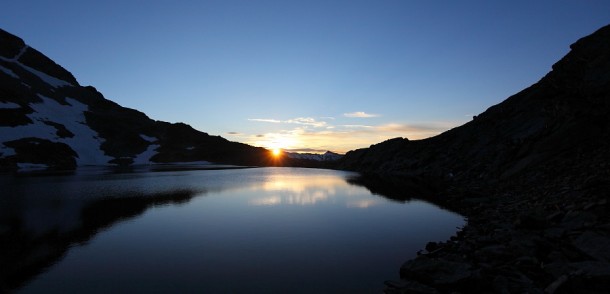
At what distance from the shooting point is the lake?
736 inches

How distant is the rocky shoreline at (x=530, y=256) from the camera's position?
51.0 feet

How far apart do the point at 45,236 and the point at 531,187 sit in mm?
53902

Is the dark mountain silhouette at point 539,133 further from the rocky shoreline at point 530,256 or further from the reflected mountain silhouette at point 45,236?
the reflected mountain silhouette at point 45,236

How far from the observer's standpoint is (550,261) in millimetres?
18562

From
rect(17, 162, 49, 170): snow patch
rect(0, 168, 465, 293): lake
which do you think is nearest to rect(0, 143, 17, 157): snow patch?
rect(17, 162, 49, 170): snow patch

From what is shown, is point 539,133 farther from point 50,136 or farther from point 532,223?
point 50,136

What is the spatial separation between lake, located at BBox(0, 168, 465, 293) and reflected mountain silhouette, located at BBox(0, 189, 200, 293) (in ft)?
0.24

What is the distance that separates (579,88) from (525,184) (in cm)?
3486

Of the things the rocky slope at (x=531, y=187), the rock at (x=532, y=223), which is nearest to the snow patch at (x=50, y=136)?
the rocky slope at (x=531, y=187)

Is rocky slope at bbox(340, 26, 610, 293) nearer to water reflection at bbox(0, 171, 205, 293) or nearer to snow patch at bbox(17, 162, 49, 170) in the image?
water reflection at bbox(0, 171, 205, 293)

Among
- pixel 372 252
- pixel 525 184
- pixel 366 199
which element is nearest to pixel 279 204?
pixel 366 199

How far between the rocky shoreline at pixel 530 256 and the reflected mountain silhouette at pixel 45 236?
19.6m

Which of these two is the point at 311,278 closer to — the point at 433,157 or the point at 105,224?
the point at 105,224

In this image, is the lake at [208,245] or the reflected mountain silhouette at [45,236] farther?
the reflected mountain silhouette at [45,236]
